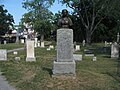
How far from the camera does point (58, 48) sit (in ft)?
45.1

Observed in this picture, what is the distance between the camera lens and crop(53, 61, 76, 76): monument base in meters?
13.2

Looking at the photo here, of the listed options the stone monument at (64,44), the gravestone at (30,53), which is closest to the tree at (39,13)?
the gravestone at (30,53)

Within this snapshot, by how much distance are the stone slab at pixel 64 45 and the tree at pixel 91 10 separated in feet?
161

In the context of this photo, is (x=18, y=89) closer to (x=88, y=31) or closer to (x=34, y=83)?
(x=34, y=83)

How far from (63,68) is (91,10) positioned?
65451mm

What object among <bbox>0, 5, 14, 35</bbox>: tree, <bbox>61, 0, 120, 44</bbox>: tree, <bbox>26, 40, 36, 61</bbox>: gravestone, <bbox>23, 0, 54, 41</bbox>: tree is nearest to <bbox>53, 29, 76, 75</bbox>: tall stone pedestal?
<bbox>26, 40, 36, 61</bbox>: gravestone

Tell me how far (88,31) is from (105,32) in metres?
12.8

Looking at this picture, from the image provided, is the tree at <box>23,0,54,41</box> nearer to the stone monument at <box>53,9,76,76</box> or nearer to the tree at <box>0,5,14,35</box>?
the tree at <box>0,5,14,35</box>

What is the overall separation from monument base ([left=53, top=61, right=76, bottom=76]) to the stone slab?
31 cm

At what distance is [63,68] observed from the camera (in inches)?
522

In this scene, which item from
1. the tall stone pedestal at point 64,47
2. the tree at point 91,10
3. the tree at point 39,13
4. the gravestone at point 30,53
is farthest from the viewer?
the tree at point 39,13

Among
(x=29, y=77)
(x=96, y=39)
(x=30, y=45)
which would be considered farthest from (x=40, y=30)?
(x=29, y=77)

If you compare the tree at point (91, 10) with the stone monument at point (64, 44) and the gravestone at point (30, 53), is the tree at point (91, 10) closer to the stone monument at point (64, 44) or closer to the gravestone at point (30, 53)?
the gravestone at point (30, 53)

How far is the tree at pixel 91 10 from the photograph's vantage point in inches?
2625
